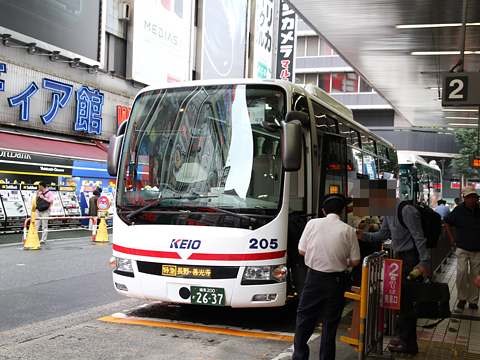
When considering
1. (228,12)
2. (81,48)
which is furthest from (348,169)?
(228,12)

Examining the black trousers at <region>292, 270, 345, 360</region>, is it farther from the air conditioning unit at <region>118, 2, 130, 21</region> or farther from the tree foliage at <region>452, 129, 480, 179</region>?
the tree foliage at <region>452, 129, 480, 179</region>

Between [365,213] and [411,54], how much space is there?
34.5 feet

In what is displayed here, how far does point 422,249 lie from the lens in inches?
226

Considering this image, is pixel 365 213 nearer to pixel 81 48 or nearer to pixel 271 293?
pixel 271 293

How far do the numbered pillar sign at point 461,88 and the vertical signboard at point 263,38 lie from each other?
108 feet

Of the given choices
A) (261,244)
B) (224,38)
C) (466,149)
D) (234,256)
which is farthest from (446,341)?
(466,149)

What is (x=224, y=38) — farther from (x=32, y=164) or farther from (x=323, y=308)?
(x=323, y=308)

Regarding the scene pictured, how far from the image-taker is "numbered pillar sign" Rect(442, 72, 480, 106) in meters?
7.87

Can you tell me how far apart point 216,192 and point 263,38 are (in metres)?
37.6

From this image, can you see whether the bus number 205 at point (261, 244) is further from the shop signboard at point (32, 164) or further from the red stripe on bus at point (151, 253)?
the shop signboard at point (32, 164)

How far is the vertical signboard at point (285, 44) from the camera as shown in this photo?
36125 mm

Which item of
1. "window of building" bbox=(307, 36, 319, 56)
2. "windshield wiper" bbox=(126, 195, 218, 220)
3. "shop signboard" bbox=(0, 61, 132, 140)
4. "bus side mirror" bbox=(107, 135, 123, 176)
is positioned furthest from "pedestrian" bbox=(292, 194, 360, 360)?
"window of building" bbox=(307, 36, 319, 56)

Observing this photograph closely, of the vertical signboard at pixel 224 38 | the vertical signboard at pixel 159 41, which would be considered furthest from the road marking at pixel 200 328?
the vertical signboard at pixel 224 38

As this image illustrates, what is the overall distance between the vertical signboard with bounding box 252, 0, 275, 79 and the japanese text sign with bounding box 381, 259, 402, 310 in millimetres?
35777
